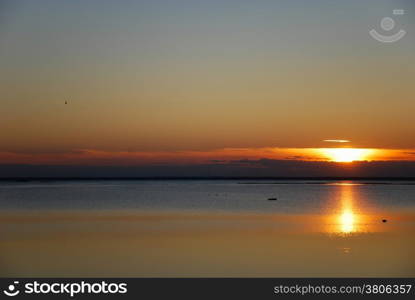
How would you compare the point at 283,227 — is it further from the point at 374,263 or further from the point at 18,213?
the point at 18,213

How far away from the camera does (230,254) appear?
2220 cm

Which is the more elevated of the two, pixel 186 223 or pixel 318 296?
pixel 186 223

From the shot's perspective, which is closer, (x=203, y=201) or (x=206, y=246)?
(x=206, y=246)

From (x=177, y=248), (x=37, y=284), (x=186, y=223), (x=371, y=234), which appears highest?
(x=186, y=223)

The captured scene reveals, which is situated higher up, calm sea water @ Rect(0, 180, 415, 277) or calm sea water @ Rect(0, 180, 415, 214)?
calm sea water @ Rect(0, 180, 415, 214)

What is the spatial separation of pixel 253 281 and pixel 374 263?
550cm

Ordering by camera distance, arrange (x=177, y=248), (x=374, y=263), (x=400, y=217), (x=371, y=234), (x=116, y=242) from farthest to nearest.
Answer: (x=400, y=217), (x=371, y=234), (x=116, y=242), (x=177, y=248), (x=374, y=263)

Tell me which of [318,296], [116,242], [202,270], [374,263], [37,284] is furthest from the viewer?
[116,242]

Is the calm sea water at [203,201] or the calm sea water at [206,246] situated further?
the calm sea water at [203,201]

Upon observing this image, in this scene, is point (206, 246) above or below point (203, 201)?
below

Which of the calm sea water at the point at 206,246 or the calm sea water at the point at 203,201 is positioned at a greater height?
the calm sea water at the point at 203,201

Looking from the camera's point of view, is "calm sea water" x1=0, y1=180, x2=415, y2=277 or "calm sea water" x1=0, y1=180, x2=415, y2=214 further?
"calm sea water" x1=0, y1=180, x2=415, y2=214

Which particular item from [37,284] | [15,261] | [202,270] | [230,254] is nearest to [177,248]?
[230,254]

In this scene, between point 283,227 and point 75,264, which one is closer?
point 75,264
